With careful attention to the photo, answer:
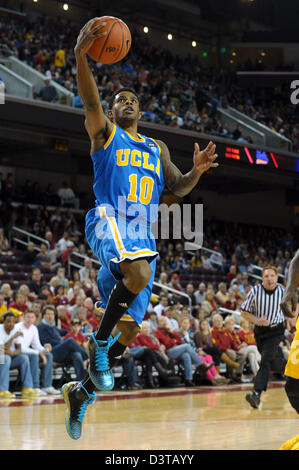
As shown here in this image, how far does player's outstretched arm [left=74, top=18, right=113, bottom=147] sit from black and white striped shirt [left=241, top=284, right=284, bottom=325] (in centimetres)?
489

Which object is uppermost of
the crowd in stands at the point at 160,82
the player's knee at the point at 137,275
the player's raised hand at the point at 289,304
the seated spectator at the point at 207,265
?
the crowd in stands at the point at 160,82

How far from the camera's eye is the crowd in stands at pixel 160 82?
1875 cm

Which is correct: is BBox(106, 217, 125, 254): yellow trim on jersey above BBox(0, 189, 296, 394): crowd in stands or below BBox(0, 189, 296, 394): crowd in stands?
above

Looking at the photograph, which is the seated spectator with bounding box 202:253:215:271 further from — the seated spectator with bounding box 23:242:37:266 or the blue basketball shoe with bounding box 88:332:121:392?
the blue basketball shoe with bounding box 88:332:121:392

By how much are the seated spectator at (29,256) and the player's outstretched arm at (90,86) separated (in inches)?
411

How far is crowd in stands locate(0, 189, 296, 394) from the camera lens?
416 inches

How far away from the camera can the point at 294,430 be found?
6609 millimetres

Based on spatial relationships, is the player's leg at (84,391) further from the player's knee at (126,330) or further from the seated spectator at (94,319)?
the seated spectator at (94,319)

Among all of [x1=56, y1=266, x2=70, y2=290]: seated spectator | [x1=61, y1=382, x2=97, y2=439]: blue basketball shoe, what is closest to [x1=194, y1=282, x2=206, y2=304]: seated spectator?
[x1=56, y1=266, x2=70, y2=290]: seated spectator

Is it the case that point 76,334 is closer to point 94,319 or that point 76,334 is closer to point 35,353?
point 94,319

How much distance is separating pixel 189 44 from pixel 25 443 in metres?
25.5

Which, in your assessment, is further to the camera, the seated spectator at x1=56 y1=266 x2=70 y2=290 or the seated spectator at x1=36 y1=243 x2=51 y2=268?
the seated spectator at x1=36 y1=243 x2=51 y2=268

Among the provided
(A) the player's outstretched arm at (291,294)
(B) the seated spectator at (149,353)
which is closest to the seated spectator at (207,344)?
(B) the seated spectator at (149,353)

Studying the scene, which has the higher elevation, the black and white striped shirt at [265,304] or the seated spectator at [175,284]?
the black and white striped shirt at [265,304]
